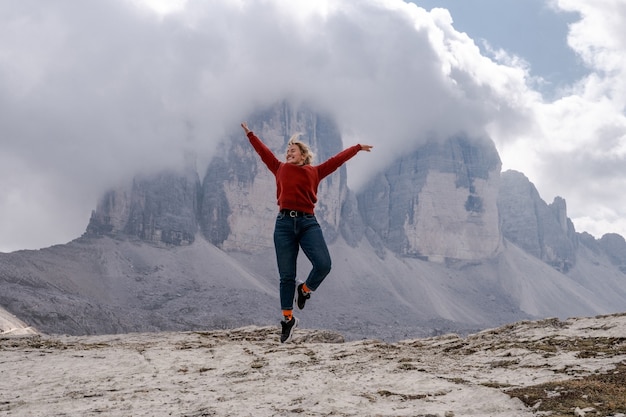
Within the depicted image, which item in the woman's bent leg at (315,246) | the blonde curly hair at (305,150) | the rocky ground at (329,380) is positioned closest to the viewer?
the rocky ground at (329,380)

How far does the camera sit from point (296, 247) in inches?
466

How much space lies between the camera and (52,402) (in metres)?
7.53

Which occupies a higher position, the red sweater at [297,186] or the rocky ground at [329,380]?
the red sweater at [297,186]

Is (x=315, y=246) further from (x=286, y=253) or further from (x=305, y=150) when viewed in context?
(x=305, y=150)

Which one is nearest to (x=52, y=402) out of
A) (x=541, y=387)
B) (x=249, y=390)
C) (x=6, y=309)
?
(x=249, y=390)

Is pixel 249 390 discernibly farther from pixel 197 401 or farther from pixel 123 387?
pixel 123 387

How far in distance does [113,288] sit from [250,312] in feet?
138

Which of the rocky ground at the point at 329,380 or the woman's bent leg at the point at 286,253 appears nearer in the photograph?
the rocky ground at the point at 329,380

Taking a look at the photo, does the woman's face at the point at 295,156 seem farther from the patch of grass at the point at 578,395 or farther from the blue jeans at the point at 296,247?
the patch of grass at the point at 578,395

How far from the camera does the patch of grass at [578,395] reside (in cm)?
620

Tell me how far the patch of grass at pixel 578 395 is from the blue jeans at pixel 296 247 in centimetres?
477


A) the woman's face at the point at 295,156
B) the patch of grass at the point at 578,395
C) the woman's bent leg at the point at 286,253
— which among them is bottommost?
the patch of grass at the point at 578,395

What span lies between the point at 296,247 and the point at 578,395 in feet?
20.3

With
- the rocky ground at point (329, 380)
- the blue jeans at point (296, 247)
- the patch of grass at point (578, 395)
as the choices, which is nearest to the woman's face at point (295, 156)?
the blue jeans at point (296, 247)
